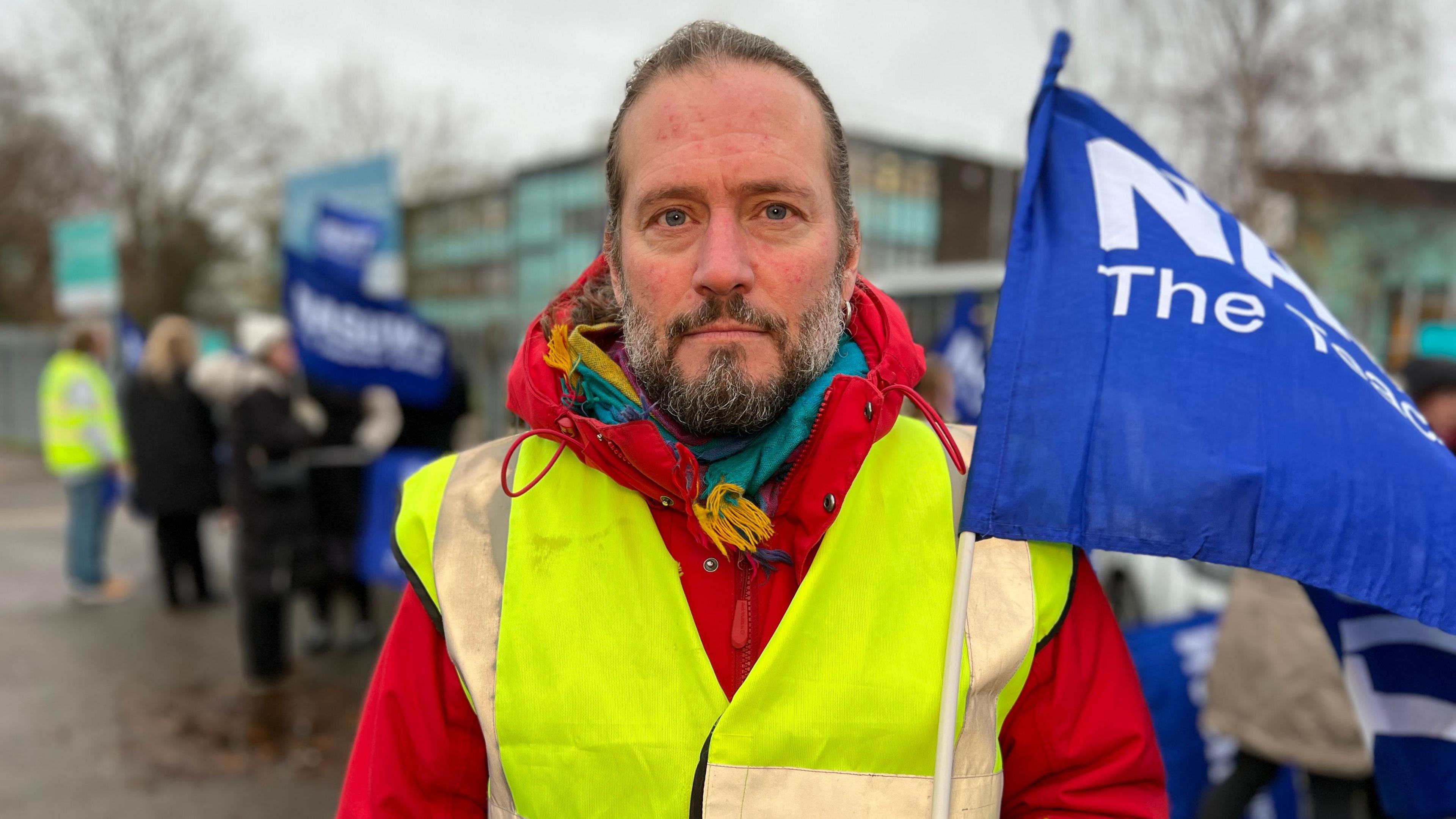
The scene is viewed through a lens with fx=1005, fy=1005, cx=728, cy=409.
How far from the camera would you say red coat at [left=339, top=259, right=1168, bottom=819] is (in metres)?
1.48

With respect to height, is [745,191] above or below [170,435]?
above

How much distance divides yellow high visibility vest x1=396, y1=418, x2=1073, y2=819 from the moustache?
0.88ft

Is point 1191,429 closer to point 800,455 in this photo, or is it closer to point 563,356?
point 800,455

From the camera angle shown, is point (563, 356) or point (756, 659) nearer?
point (756, 659)

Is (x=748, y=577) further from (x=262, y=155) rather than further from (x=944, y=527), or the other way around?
(x=262, y=155)

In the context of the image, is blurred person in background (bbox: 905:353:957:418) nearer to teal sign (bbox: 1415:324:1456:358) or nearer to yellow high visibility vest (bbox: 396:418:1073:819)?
teal sign (bbox: 1415:324:1456:358)

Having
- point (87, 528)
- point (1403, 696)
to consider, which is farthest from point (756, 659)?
point (87, 528)

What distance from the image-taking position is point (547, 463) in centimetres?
164

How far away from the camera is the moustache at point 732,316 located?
5.08 ft

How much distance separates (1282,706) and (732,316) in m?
2.40

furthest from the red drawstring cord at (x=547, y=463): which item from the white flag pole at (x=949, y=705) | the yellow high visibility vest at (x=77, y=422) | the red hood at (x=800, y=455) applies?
the yellow high visibility vest at (x=77, y=422)

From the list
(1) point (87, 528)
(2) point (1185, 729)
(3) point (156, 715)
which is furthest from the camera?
(1) point (87, 528)

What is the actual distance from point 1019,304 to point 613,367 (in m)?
0.68

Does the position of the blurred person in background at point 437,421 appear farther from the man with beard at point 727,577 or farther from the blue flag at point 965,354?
the man with beard at point 727,577
